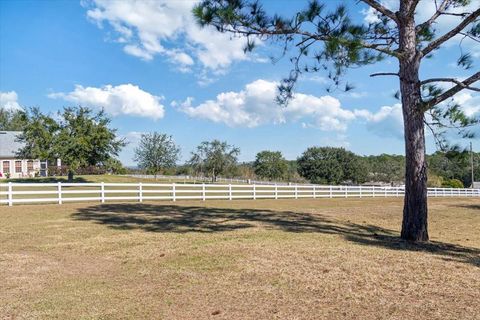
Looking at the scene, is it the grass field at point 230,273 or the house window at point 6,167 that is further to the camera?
the house window at point 6,167

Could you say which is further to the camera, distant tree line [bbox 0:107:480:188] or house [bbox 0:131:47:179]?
house [bbox 0:131:47:179]

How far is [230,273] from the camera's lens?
684 centimetres

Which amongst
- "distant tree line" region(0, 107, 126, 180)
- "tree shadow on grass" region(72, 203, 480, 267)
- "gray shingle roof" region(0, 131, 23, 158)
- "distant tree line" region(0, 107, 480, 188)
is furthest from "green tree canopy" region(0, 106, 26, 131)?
"tree shadow on grass" region(72, 203, 480, 267)

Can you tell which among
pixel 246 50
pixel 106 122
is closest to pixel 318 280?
pixel 246 50

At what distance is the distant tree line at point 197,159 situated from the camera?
41.2 meters

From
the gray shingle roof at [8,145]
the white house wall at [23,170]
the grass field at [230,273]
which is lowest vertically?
the grass field at [230,273]

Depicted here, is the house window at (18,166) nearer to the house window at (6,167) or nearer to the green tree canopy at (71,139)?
the house window at (6,167)

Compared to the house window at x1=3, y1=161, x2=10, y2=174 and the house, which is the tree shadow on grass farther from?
the house window at x1=3, y1=161, x2=10, y2=174

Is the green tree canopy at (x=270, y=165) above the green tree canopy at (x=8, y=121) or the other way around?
the other way around

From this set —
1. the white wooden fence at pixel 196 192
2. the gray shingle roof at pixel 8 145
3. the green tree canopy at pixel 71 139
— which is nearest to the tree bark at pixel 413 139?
the white wooden fence at pixel 196 192

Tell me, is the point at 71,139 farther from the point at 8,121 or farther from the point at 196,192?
the point at 8,121

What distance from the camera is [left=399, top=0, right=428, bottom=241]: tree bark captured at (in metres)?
10.2

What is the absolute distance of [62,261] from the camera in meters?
7.87

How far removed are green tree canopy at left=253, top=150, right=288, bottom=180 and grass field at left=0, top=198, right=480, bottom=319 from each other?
72062 mm
